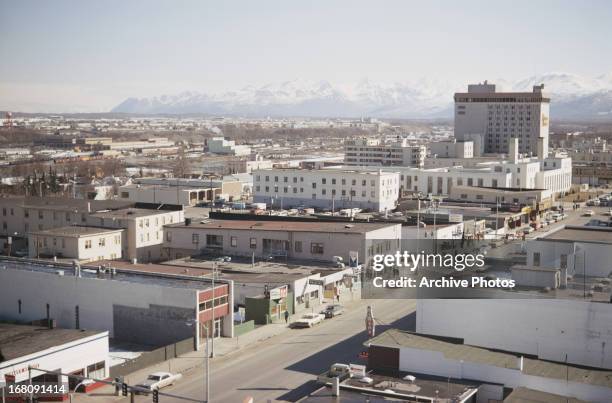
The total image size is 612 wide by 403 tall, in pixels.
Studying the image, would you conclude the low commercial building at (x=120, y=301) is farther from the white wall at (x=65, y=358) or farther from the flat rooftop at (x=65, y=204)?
the flat rooftop at (x=65, y=204)

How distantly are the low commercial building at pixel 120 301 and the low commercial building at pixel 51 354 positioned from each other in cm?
209

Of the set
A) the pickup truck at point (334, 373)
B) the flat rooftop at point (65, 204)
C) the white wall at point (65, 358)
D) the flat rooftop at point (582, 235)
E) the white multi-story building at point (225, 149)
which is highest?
the white multi-story building at point (225, 149)

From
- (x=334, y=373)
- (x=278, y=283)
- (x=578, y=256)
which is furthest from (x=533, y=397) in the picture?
(x=278, y=283)

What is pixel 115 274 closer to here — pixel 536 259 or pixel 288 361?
pixel 288 361

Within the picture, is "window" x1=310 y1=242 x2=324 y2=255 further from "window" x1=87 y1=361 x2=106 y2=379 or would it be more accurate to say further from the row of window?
"window" x1=87 y1=361 x2=106 y2=379

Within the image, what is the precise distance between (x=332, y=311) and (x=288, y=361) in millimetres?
4302

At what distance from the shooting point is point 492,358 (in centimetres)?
1484

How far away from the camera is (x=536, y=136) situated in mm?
75188

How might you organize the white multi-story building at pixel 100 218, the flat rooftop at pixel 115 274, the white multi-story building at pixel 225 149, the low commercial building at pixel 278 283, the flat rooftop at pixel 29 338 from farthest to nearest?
the white multi-story building at pixel 225 149
the white multi-story building at pixel 100 218
the low commercial building at pixel 278 283
the flat rooftop at pixel 115 274
the flat rooftop at pixel 29 338

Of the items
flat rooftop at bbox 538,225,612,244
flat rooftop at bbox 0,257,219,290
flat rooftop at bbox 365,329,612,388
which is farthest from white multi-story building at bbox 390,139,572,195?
flat rooftop at bbox 365,329,612,388

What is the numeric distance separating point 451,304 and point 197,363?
202 inches

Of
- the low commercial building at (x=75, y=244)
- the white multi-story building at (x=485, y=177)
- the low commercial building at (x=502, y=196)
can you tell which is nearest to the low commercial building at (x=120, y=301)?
the low commercial building at (x=75, y=244)

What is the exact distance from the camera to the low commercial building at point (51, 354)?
14.0m

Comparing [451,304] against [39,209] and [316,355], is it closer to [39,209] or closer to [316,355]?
[316,355]
